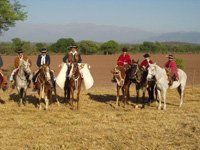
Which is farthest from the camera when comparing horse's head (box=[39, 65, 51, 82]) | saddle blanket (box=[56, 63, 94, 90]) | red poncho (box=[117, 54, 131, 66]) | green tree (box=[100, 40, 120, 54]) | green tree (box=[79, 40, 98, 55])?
green tree (box=[100, 40, 120, 54])

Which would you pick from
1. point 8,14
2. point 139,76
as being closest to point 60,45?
point 8,14

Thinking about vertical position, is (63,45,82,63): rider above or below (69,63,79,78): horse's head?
above

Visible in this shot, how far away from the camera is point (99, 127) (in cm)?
1263

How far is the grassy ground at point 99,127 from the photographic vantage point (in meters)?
10.7

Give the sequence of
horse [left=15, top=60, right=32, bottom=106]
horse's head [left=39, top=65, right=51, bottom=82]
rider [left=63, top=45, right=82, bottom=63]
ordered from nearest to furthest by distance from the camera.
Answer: horse's head [left=39, top=65, right=51, bottom=82] → horse [left=15, top=60, right=32, bottom=106] → rider [left=63, top=45, right=82, bottom=63]

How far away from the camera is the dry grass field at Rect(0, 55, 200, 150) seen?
10711mm

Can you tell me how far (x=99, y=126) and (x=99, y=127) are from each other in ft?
0.44

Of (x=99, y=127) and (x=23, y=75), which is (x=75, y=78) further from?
(x=99, y=127)

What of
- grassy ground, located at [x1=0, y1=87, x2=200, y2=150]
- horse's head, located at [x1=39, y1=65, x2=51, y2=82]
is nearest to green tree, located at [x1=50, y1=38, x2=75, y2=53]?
grassy ground, located at [x1=0, y1=87, x2=200, y2=150]

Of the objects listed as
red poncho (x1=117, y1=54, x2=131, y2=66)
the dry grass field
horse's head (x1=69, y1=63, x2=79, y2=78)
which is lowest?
the dry grass field

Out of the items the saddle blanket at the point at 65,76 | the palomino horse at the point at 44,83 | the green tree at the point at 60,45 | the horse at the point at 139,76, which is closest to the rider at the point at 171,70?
the horse at the point at 139,76

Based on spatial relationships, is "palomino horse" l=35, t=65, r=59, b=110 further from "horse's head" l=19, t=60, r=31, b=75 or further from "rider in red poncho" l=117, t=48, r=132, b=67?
"rider in red poncho" l=117, t=48, r=132, b=67

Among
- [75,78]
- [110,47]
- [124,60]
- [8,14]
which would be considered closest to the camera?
[75,78]

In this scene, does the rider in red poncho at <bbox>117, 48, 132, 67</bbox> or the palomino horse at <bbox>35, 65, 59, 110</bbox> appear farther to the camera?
the rider in red poncho at <bbox>117, 48, 132, 67</bbox>
